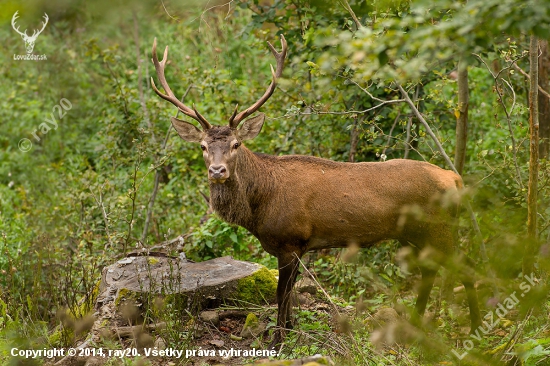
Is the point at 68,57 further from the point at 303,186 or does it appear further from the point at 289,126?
the point at 303,186

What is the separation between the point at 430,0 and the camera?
285 centimetres

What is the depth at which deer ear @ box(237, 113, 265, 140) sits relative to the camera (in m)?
6.64

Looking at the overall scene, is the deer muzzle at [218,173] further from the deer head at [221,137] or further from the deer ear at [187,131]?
the deer ear at [187,131]

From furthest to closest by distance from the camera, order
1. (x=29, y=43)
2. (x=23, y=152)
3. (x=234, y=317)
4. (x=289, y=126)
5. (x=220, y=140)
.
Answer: (x=29, y=43), (x=23, y=152), (x=289, y=126), (x=234, y=317), (x=220, y=140)

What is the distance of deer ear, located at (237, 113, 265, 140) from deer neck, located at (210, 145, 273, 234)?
0.18 meters

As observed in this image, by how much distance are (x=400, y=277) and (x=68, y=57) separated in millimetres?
8201

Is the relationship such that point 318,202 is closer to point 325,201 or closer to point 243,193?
point 325,201

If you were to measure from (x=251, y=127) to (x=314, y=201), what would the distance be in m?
0.98

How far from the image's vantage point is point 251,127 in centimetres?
670

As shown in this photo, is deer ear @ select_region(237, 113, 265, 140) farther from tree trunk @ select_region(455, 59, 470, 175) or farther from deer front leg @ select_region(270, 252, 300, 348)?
tree trunk @ select_region(455, 59, 470, 175)

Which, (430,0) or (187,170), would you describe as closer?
(430,0)

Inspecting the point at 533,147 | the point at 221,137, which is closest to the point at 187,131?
the point at 221,137

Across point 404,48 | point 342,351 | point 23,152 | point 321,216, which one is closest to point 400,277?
point 321,216

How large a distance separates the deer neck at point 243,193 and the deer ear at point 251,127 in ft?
0.58
